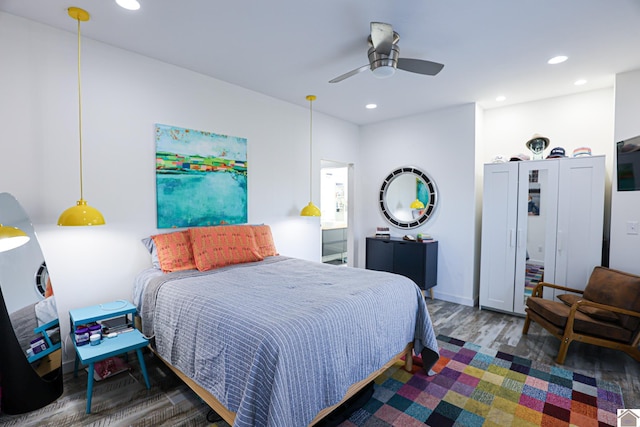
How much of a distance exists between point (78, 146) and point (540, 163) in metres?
4.73

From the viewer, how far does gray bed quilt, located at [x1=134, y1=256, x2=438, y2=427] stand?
5.06ft

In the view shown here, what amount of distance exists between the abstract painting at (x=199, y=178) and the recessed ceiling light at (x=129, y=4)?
1.08m

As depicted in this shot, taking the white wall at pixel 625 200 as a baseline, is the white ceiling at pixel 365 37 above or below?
above

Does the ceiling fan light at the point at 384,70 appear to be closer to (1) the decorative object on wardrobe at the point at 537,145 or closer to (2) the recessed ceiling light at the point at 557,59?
(2) the recessed ceiling light at the point at 557,59

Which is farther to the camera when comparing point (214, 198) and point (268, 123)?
point (268, 123)

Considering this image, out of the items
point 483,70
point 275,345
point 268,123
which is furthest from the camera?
point 268,123

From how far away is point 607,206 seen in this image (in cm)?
358

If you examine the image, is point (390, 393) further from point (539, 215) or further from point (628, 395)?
point (539, 215)

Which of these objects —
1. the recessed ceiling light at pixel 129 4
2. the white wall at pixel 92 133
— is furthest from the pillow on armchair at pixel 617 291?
the recessed ceiling light at pixel 129 4

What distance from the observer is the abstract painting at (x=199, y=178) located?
10.2ft

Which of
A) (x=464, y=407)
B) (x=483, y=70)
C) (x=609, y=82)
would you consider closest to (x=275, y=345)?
(x=464, y=407)

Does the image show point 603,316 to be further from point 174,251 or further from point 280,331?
point 174,251

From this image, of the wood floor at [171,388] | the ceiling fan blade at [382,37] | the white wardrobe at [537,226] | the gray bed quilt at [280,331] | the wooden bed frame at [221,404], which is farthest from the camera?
the white wardrobe at [537,226]

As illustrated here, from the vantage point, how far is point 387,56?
2453mm
